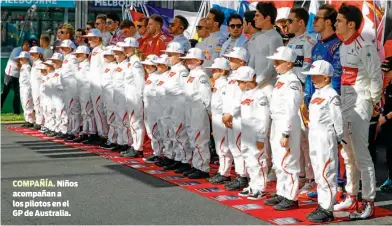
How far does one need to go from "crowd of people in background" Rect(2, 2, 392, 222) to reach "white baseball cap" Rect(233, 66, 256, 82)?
1 cm

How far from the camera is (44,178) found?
8742mm

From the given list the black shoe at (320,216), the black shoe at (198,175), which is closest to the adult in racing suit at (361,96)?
the black shoe at (320,216)

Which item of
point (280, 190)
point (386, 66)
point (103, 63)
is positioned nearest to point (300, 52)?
point (386, 66)

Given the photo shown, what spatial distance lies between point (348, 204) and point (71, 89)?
6326 millimetres

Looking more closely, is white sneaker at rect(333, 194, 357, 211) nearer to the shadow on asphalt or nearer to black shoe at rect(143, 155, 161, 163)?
the shadow on asphalt

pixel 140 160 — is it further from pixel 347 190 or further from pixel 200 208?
pixel 347 190

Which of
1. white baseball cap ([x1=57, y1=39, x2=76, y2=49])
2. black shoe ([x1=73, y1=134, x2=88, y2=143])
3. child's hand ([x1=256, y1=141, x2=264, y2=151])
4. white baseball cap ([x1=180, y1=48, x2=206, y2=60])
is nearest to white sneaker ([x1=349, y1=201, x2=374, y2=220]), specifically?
child's hand ([x1=256, y1=141, x2=264, y2=151])

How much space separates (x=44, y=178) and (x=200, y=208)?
2510mm

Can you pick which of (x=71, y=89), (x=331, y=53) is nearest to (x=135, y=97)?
(x=71, y=89)

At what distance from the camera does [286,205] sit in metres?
6.99

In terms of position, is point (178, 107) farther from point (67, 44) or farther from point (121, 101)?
point (67, 44)

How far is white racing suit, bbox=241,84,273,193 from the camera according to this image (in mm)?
7418

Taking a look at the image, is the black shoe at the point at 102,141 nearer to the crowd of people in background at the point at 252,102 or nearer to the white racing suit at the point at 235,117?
the crowd of people in background at the point at 252,102

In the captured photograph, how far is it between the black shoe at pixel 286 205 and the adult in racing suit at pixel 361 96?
2.06 feet
